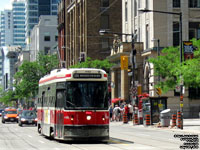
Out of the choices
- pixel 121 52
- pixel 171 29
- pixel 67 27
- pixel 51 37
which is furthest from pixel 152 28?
pixel 51 37

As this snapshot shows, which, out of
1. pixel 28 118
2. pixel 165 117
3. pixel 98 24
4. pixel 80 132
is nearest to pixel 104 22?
pixel 98 24

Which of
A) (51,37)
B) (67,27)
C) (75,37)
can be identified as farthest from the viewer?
(51,37)

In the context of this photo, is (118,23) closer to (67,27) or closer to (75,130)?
(67,27)

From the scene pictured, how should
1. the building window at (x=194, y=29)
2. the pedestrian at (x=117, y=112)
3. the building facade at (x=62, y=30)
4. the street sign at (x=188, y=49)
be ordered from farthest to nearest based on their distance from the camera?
1. the building facade at (x=62, y=30)
2. the building window at (x=194, y=29)
3. the pedestrian at (x=117, y=112)
4. the street sign at (x=188, y=49)

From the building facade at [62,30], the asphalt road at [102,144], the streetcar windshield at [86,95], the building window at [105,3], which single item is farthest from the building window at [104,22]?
the streetcar windshield at [86,95]

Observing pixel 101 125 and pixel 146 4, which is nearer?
pixel 101 125

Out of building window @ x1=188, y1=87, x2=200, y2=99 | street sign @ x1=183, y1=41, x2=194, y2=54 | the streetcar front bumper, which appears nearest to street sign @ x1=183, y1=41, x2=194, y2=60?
street sign @ x1=183, y1=41, x2=194, y2=54

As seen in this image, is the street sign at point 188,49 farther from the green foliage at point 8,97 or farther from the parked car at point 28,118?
the green foliage at point 8,97

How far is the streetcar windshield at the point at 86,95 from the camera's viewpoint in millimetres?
23969

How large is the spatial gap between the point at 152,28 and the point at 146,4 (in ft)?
12.5

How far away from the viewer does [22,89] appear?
9269 centimetres

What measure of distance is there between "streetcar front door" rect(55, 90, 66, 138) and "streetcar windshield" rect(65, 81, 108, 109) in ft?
1.41

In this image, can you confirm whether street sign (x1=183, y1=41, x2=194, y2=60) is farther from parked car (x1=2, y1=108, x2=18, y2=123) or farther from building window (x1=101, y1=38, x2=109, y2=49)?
building window (x1=101, y1=38, x2=109, y2=49)

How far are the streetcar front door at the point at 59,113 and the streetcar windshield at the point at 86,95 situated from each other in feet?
1.41
